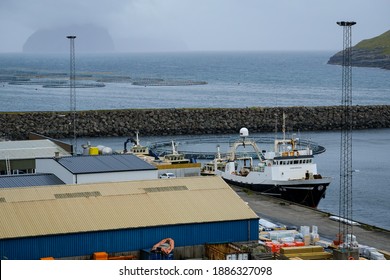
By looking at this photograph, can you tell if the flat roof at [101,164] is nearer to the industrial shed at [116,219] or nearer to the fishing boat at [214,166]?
the industrial shed at [116,219]

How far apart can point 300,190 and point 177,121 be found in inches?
1058

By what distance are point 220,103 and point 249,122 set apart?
89.2 feet

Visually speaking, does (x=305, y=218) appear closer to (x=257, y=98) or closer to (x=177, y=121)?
(x=177, y=121)

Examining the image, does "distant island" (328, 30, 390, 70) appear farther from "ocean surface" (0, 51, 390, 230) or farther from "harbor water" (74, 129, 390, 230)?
"harbor water" (74, 129, 390, 230)

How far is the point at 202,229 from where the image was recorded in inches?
805

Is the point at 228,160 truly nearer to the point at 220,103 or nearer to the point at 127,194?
the point at 127,194

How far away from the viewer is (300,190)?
35406 millimetres

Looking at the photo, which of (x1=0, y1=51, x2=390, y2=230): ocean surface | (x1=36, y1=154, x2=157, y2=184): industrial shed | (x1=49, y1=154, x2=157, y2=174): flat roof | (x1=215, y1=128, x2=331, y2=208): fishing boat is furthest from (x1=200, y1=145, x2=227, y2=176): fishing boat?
(x1=36, y1=154, x2=157, y2=184): industrial shed

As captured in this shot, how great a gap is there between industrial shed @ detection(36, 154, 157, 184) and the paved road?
4818 millimetres

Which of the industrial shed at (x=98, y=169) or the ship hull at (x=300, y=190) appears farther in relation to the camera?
the ship hull at (x=300, y=190)

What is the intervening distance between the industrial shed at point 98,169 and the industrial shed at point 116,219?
2763 mm

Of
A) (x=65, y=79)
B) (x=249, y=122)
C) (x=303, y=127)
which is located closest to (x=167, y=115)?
Result: (x=249, y=122)

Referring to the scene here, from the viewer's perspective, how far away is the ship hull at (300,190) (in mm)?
35062

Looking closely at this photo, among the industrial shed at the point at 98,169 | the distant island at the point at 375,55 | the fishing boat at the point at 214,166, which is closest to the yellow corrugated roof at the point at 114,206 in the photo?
the industrial shed at the point at 98,169
